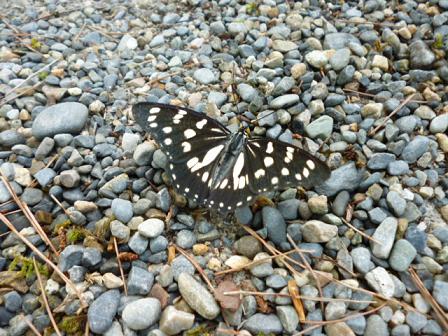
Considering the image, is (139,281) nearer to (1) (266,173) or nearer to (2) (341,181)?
(1) (266,173)

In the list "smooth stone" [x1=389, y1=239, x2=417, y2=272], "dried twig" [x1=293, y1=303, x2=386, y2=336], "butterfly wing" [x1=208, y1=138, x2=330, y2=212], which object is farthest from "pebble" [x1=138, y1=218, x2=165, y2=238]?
"smooth stone" [x1=389, y1=239, x2=417, y2=272]

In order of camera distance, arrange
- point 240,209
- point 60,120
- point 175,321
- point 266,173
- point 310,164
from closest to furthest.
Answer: point 175,321 < point 310,164 < point 266,173 < point 240,209 < point 60,120

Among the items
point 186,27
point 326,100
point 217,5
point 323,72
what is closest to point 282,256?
point 326,100

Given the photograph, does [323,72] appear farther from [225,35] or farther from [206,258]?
[206,258]

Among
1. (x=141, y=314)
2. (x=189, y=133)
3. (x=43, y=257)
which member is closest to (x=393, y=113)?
(x=189, y=133)

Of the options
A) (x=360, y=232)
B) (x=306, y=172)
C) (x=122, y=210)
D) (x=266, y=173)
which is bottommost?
(x=122, y=210)

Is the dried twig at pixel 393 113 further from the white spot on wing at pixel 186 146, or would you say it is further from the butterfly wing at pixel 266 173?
the white spot on wing at pixel 186 146
